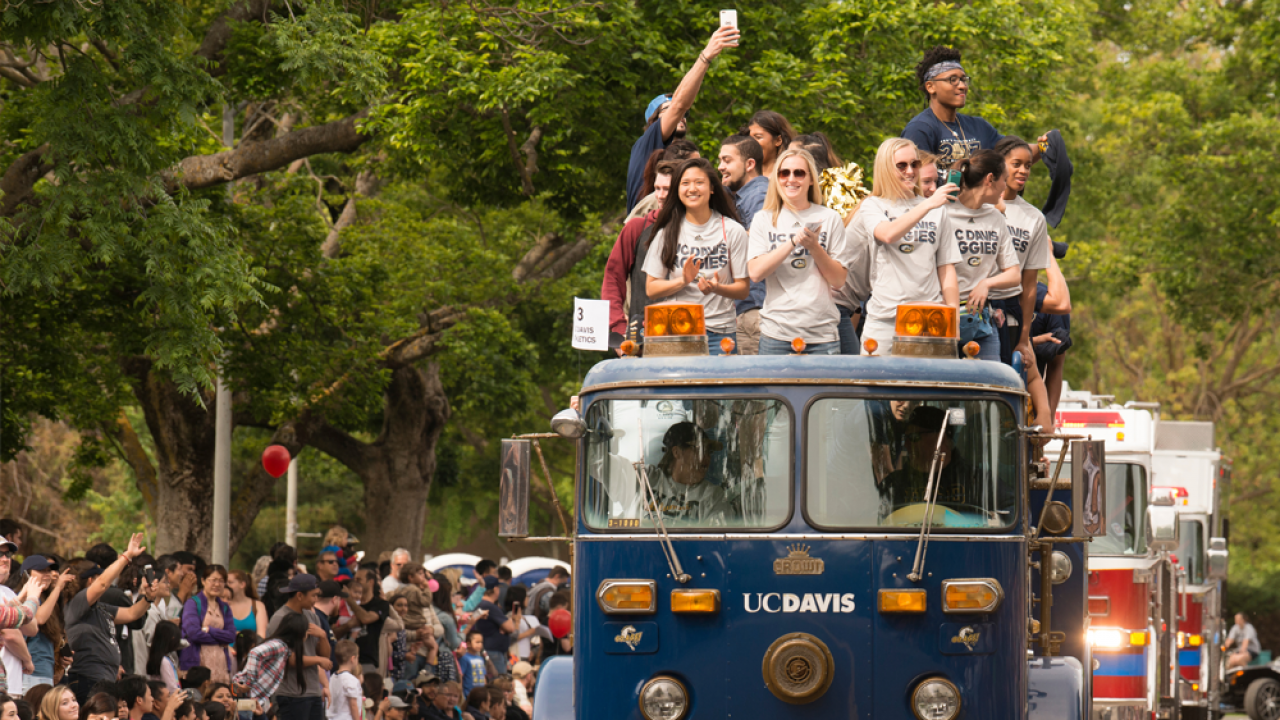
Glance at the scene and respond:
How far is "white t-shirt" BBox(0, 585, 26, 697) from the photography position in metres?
9.69

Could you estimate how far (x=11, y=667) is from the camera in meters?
9.80

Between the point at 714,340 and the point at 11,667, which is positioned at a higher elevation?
the point at 714,340

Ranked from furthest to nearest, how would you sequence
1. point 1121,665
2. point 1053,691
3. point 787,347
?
point 1121,665 → point 787,347 → point 1053,691

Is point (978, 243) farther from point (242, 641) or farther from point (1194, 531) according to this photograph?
point (1194, 531)

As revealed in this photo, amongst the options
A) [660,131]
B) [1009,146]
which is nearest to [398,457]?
[660,131]

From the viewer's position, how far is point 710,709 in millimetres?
7219

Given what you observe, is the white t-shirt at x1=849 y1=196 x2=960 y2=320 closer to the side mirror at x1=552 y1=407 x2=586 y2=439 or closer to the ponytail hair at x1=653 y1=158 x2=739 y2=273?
the ponytail hair at x1=653 y1=158 x2=739 y2=273

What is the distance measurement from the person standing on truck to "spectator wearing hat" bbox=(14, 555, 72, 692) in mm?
23881

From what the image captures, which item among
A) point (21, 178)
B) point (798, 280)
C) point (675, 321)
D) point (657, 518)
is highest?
point (21, 178)

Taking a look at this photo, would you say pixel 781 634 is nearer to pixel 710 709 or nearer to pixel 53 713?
pixel 710 709

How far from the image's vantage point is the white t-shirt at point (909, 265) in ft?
26.7

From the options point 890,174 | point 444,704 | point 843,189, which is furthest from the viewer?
point 444,704

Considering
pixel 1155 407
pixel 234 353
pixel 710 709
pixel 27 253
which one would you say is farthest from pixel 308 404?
pixel 710 709

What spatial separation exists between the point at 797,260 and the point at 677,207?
811 mm
